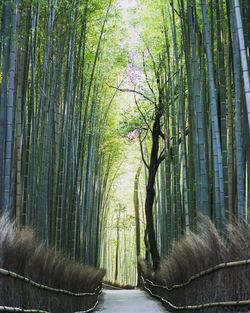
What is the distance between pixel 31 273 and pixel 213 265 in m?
1.30

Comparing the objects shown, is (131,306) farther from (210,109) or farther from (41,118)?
(210,109)

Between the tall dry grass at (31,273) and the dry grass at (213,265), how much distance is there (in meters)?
1.12

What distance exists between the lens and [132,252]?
2908 cm

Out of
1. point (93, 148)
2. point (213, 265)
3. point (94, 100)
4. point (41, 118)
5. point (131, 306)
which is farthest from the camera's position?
point (93, 148)

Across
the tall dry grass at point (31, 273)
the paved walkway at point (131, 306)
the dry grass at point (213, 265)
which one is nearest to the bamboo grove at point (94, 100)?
the dry grass at point (213, 265)

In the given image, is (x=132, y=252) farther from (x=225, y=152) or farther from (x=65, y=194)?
(x=225, y=152)

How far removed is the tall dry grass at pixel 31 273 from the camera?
11.1 ft

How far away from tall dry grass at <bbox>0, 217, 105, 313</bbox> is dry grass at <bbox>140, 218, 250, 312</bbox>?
3.68 feet

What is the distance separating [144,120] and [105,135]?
2370mm

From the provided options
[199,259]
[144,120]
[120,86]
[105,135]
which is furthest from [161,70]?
[199,259]

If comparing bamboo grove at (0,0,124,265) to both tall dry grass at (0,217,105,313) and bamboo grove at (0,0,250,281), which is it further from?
tall dry grass at (0,217,105,313)

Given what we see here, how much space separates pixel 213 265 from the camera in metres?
4.30

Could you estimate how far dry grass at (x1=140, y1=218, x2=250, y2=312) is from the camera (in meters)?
3.54

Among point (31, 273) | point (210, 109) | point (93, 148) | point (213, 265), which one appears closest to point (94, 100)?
point (93, 148)
